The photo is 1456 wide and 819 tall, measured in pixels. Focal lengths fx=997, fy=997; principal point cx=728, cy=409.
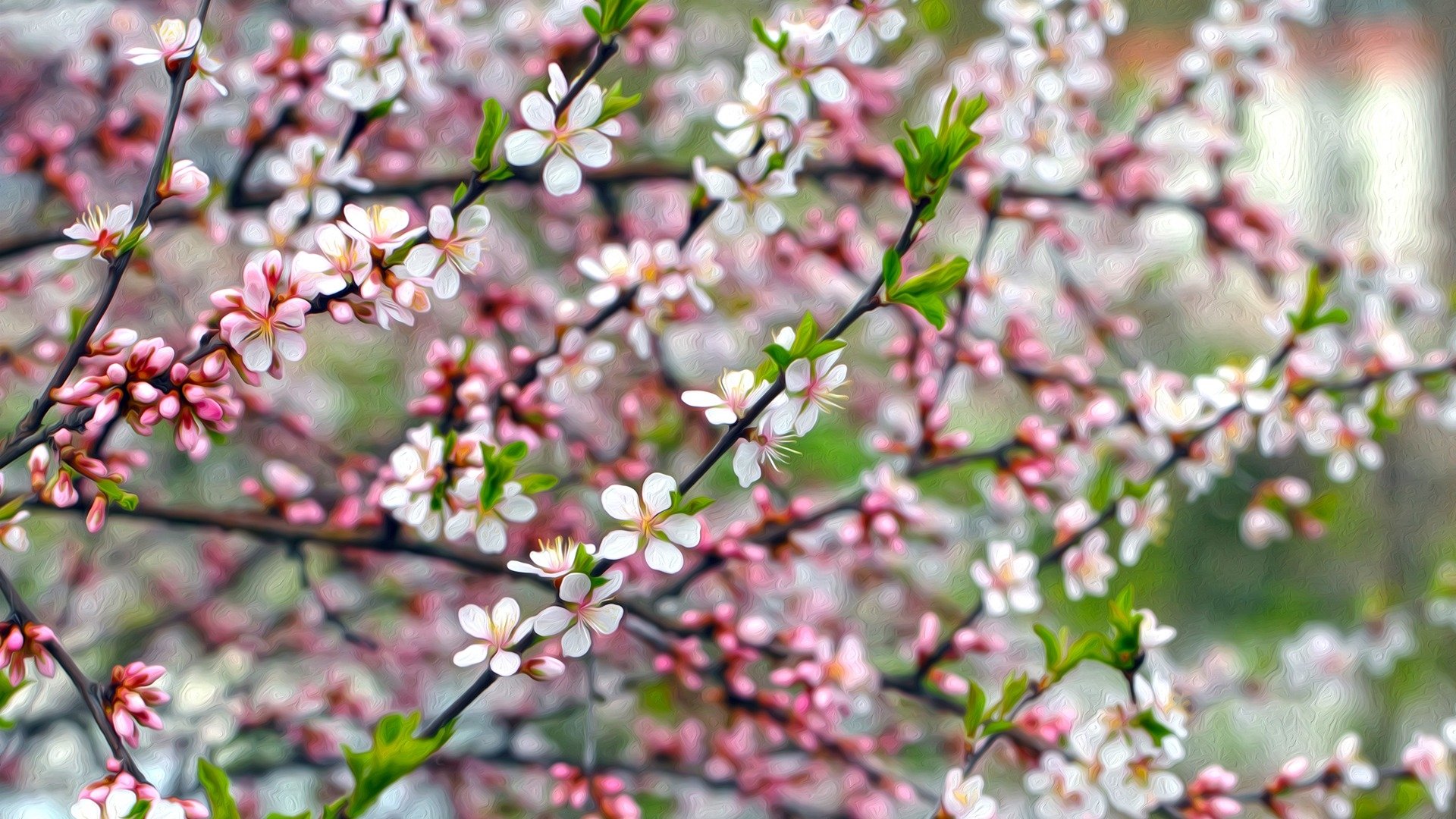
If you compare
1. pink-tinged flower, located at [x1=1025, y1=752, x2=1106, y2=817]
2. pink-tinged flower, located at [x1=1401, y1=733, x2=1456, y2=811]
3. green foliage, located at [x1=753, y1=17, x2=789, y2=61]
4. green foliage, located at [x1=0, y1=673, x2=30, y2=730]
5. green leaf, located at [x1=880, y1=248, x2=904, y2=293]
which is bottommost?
pink-tinged flower, located at [x1=1401, y1=733, x2=1456, y2=811]

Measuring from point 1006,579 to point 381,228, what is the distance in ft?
1.01

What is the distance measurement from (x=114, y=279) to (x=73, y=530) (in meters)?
0.34

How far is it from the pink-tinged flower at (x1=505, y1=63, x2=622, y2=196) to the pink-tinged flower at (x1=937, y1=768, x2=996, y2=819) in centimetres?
24

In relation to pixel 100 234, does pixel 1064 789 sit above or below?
below

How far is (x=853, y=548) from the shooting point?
512 millimetres

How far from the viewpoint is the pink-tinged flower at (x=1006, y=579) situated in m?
0.44

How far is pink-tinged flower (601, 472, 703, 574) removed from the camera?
29cm

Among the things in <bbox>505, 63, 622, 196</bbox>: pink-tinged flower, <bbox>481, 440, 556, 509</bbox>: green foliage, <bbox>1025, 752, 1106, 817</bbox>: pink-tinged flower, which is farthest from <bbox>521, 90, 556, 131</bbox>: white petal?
<bbox>1025, 752, 1106, 817</bbox>: pink-tinged flower

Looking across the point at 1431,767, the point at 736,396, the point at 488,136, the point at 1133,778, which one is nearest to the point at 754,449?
the point at 736,396

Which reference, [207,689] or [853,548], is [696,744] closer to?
[853,548]

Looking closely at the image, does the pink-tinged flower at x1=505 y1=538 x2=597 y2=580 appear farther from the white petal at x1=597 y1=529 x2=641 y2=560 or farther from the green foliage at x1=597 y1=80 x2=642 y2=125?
the green foliage at x1=597 y1=80 x2=642 y2=125

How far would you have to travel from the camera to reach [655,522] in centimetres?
29

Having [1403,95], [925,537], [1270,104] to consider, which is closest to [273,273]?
[925,537]

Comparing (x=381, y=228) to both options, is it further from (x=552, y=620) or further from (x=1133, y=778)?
(x=1133, y=778)
